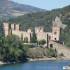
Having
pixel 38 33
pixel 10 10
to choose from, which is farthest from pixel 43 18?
pixel 38 33

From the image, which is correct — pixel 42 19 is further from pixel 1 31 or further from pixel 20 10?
pixel 1 31

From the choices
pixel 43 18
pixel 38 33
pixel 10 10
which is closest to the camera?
pixel 38 33

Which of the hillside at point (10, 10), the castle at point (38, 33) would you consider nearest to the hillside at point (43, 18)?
the hillside at point (10, 10)

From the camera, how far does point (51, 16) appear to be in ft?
550

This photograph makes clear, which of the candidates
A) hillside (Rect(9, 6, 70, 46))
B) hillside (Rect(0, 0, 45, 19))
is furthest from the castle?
hillside (Rect(0, 0, 45, 19))

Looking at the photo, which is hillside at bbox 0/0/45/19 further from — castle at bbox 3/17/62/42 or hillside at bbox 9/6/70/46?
castle at bbox 3/17/62/42

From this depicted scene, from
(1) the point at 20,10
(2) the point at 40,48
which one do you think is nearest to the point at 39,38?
(2) the point at 40,48

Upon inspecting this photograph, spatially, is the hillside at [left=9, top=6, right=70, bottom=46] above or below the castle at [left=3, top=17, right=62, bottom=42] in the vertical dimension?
above

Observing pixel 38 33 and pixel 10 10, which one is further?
pixel 10 10

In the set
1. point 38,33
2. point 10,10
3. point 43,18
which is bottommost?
point 38,33

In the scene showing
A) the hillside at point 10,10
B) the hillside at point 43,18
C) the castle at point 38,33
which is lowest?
the castle at point 38,33

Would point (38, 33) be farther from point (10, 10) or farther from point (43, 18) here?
point (10, 10)

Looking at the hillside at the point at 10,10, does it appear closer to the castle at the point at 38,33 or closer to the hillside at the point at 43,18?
the hillside at the point at 43,18

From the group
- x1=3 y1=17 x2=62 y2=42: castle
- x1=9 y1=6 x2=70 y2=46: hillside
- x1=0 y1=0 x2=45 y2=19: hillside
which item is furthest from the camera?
x1=0 y1=0 x2=45 y2=19: hillside
